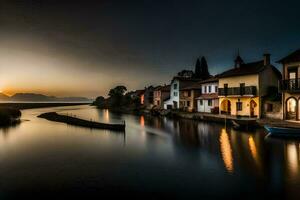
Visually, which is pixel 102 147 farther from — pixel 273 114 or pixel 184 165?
pixel 273 114

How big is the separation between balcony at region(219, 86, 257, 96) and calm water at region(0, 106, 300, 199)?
10.8m

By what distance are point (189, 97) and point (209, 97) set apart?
27.4ft

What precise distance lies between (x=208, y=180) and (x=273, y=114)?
1011 inches

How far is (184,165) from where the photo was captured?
59.7 feet

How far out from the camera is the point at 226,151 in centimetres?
2208

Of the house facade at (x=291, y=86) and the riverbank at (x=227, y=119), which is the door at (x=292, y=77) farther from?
the riverbank at (x=227, y=119)

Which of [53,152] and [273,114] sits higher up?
[273,114]

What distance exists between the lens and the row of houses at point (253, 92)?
102ft

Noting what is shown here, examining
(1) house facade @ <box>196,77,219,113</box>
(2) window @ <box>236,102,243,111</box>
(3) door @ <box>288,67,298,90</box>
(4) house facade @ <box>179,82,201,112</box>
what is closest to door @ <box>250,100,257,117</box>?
(2) window @ <box>236,102,243,111</box>

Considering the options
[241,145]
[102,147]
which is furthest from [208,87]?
[102,147]

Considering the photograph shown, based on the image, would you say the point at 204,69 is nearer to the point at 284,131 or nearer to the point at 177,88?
the point at 177,88

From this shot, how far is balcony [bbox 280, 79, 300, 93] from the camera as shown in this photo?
29536 mm

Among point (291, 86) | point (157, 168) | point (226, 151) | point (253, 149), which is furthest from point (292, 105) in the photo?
point (157, 168)

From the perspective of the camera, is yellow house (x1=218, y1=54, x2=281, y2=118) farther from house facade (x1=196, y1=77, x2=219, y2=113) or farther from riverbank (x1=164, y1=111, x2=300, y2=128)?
house facade (x1=196, y1=77, x2=219, y2=113)
